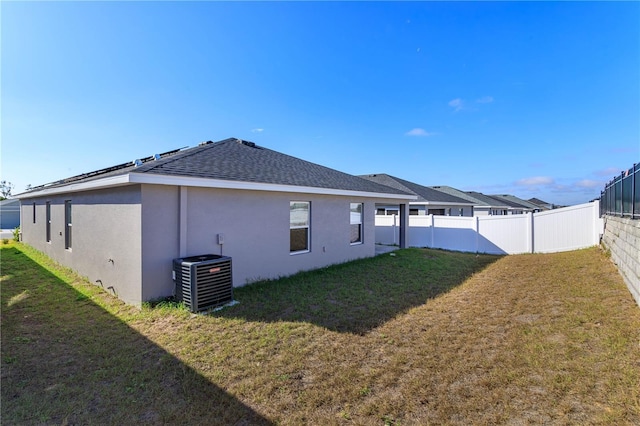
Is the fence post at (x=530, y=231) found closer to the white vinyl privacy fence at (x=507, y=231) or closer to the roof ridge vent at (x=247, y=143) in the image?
the white vinyl privacy fence at (x=507, y=231)

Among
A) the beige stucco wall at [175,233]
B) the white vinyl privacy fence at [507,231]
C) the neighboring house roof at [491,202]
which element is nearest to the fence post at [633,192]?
the white vinyl privacy fence at [507,231]

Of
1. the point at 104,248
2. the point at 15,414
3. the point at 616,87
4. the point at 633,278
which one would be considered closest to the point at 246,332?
the point at 15,414

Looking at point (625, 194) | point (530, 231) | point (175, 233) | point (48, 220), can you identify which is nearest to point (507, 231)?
point (530, 231)

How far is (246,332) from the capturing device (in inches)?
183

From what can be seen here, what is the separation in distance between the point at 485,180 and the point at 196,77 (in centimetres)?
4574

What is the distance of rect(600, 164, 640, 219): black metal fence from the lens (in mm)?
5891

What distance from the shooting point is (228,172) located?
23.1 feet

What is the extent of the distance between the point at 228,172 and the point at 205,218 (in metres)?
1.29

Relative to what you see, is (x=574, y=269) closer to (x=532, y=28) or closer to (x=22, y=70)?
(x=532, y=28)

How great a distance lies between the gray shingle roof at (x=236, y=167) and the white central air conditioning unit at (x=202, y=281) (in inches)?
73.3

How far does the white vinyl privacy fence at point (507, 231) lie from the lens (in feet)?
35.2

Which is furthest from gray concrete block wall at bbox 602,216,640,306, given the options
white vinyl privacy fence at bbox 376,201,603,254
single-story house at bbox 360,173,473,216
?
single-story house at bbox 360,173,473,216

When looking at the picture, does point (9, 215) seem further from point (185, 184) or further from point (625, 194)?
point (625, 194)

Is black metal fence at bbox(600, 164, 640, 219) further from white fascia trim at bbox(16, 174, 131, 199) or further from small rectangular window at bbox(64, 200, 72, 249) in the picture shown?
small rectangular window at bbox(64, 200, 72, 249)
